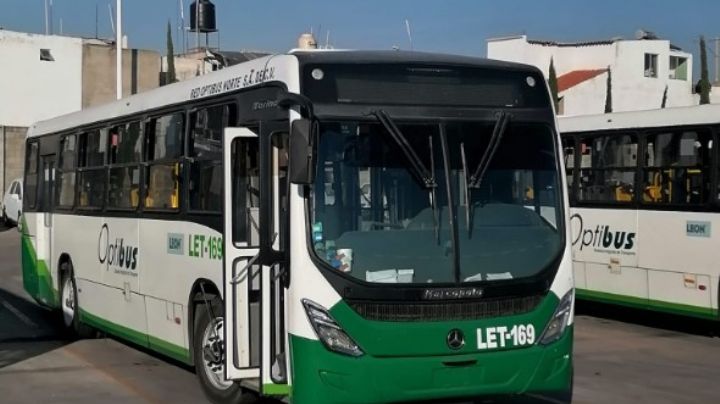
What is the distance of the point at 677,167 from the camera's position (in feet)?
41.3

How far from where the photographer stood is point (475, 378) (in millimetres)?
6668

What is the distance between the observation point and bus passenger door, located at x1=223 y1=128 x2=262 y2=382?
7.39 m

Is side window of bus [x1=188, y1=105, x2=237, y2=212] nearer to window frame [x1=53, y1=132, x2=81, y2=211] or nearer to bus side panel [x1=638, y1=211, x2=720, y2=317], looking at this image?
window frame [x1=53, y1=132, x2=81, y2=211]

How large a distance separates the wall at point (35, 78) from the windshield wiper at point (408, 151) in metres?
41.1

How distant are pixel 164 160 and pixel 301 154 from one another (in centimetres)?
339

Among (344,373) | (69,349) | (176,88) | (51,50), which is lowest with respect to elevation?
(69,349)

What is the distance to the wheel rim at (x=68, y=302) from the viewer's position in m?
12.6

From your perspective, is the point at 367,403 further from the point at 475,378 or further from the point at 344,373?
the point at 475,378

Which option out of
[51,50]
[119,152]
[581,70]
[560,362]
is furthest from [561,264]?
[581,70]

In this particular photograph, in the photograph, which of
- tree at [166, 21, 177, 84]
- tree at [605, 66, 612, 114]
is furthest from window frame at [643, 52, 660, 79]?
tree at [166, 21, 177, 84]

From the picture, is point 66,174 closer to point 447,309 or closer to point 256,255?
point 256,255

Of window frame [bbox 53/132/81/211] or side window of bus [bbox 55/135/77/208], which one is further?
side window of bus [bbox 55/135/77/208]

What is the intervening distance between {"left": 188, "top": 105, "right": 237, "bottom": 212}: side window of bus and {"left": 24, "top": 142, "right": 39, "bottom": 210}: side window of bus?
19.7ft

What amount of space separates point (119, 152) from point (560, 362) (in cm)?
586
